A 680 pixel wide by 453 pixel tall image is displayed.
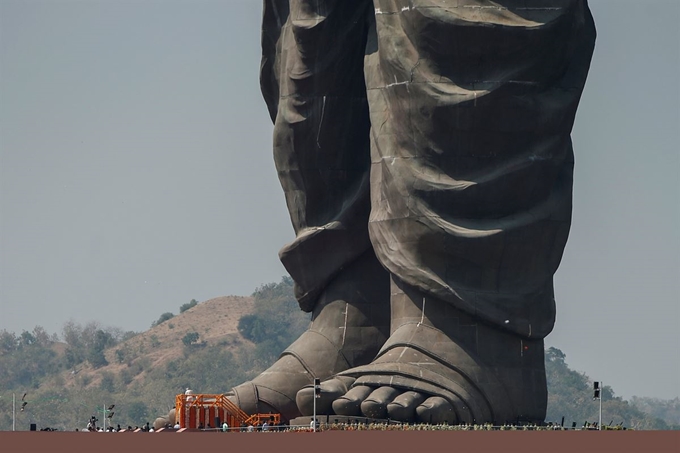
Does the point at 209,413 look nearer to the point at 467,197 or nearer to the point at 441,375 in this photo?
the point at 441,375

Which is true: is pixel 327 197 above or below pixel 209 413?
above

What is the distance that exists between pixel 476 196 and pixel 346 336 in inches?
182

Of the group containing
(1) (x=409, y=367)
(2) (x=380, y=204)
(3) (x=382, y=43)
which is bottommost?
(1) (x=409, y=367)

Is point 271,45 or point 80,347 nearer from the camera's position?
point 271,45

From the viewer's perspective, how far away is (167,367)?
134375 mm

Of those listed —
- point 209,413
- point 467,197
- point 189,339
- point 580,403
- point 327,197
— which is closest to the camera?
point 467,197

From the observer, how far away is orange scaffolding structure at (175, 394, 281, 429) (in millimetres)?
37938

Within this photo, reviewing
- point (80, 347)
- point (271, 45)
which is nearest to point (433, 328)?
point (271, 45)

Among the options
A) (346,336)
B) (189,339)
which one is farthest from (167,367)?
(346,336)

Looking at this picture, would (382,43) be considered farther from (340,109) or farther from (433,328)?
(433,328)

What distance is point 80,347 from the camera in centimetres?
14212

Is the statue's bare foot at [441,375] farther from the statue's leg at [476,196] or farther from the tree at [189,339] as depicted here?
the tree at [189,339]

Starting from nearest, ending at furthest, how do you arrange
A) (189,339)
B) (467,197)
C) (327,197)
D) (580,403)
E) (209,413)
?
(467,197) → (209,413) → (327,197) → (580,403) → (189,339)

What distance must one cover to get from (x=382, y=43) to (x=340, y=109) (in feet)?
7.96
